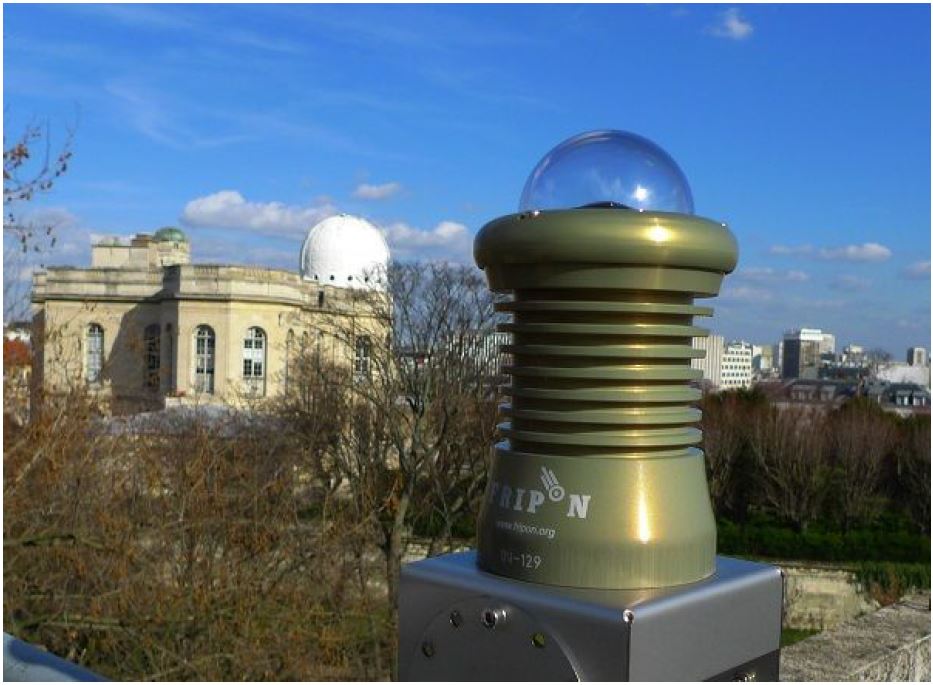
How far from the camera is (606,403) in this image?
1780 millimetres

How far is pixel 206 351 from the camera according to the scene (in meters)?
43.9

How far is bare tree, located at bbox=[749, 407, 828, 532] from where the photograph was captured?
35.0 meters

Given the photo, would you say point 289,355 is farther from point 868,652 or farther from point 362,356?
point 868,652

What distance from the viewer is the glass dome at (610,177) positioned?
191cm

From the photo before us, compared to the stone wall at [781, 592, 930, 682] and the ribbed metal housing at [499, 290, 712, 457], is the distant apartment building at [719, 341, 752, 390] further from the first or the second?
the ribbed metal housing at [499, 290, 712, 457]

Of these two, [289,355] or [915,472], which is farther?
[289,355]

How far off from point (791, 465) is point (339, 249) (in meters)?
27.4

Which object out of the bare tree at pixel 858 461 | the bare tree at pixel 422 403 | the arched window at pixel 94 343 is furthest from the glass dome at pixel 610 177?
the arched window at pixel 94 343

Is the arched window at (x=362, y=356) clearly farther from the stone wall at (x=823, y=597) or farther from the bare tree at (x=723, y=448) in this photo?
the stone wall at (x=823, y=597)

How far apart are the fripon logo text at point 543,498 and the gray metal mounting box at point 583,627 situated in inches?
5.0

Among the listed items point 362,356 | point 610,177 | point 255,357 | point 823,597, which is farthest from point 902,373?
point 610,177

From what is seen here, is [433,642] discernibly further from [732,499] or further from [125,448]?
[732,499]

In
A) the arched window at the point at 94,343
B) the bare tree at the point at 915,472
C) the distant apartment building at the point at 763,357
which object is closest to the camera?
the bare tree at the point at 915,472

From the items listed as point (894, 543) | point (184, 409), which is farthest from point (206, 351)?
point (894, 543)
